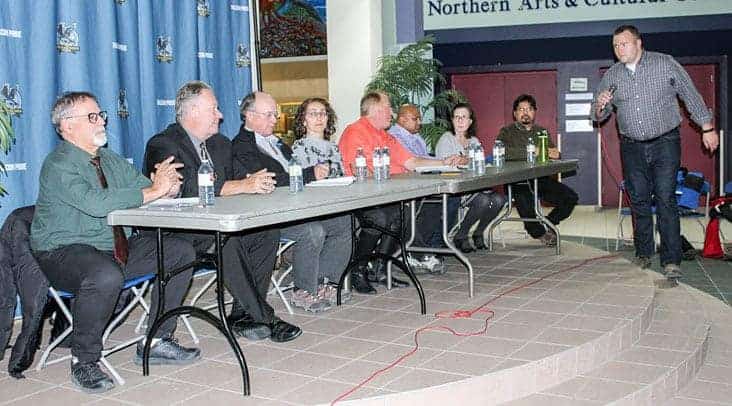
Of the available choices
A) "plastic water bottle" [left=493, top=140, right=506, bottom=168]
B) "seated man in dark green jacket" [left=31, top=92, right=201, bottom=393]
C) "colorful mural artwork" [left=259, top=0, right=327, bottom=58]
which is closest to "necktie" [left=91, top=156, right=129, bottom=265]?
"seated man in dark green jacket" [left=31, top=92, right=201, bottom=393]

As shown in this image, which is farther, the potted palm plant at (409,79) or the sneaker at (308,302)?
the potted palm plant at (409,79)

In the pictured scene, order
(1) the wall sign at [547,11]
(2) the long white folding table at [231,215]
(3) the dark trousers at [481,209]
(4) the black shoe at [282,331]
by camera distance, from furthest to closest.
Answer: (1) the wall sign at [547,11] < (3) the dark trousers at [481,209] < (4) the black shoe at [282,331] < (2) the long white folding table at [231,215]

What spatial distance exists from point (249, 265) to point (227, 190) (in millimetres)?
372

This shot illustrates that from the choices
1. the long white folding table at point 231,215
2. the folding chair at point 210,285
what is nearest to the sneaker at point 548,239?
the folding chair at point 210,285

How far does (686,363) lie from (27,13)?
350 centimetres

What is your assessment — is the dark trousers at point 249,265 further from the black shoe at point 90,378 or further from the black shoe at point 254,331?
the black shoe at point 90,378

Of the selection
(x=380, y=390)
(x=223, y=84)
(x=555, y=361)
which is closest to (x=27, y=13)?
(x=223, y=84)

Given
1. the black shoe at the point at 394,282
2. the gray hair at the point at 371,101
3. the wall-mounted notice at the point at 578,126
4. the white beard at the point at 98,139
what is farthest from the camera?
the wall-mounted notice at the point at 578,126

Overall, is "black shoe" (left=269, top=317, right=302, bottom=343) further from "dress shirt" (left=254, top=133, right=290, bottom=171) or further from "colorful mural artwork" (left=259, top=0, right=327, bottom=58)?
"colorful mural artwork" (left=259, top=0, right=327, bottom=58)

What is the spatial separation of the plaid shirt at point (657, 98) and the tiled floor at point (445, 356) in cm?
104

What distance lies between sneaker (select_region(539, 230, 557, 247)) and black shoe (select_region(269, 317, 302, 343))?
10.2 ft

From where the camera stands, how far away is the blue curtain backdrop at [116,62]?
12.5ft

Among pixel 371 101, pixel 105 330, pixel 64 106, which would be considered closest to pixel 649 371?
pixel 105 330

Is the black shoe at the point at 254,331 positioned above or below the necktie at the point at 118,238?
below
